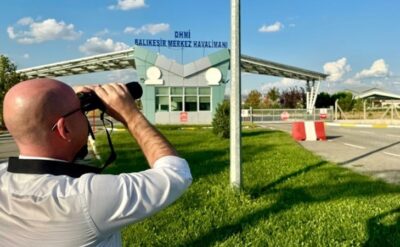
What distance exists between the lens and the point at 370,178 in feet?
34.0

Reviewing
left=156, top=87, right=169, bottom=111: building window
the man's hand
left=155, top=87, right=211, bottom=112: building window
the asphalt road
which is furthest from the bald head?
left=156, top=87, right=169, bottom=111: building window

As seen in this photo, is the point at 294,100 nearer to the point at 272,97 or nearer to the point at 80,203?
the point at 272,97

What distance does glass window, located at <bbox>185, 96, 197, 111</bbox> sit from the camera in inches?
1801

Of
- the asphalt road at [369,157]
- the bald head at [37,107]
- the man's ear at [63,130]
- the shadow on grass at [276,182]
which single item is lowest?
the asphalt road at [369,157]

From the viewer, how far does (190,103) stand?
45875mm

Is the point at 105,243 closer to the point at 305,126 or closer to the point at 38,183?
the point at 38,183

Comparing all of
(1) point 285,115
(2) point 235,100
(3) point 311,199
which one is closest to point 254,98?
(1) point 285,115

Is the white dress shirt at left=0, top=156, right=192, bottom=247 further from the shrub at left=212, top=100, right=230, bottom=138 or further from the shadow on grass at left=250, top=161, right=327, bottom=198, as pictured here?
the shrub at left=212, top=100, right=230, bottom=138

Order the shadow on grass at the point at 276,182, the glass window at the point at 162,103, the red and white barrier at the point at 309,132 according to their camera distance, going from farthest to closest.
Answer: the glass window at the point at 162,103 → the red and white barrier at the point at 309,132 → the shadow on grass at the point at 276,182

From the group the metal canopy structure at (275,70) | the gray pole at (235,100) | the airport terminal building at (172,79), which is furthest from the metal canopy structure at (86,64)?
the gray pole at (235,100)

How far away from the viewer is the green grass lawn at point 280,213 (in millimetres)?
5668

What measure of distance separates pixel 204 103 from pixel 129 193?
44431 mm

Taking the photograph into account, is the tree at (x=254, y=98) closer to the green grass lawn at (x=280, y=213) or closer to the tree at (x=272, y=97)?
the tree at (x=272, y=97)

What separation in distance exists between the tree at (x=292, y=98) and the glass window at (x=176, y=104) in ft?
84.7
